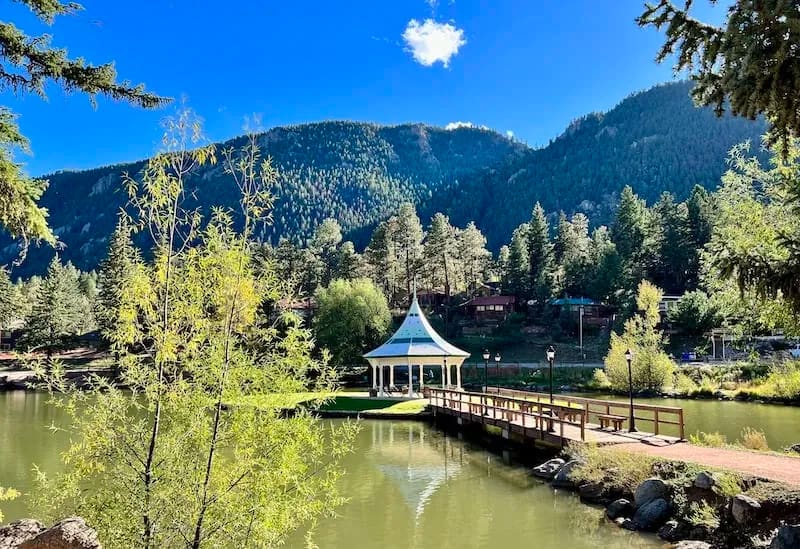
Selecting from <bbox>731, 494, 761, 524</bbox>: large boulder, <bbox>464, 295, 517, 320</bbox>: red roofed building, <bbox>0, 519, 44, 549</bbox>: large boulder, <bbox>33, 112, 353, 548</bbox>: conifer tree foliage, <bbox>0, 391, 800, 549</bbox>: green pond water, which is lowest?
<bbox>0, 391, 800, 549</bbox>: green pond water

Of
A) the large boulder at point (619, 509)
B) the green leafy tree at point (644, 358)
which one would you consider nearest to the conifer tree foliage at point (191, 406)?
the large boulder at point (619, 509)

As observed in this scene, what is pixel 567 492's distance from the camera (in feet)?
43.5

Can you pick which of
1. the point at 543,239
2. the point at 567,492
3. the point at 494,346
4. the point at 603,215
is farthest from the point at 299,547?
the point at 603,215

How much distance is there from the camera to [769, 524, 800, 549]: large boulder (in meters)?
7.61

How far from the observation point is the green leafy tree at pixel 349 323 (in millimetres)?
48906

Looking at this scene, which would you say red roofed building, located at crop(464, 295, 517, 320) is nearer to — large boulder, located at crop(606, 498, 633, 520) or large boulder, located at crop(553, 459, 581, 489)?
large boulder, located at crop(553, 459, 581, 489)

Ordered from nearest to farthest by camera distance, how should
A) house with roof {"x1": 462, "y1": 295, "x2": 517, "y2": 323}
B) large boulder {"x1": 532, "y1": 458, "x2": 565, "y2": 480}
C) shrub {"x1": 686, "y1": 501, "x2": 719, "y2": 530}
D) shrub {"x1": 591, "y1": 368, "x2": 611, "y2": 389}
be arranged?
shrub {"x1": 686, "y1": 501, "x2": 719, "y2": 530} < large boulder {"x1": 532, "y1": 458, "x2": 565, "y2": 480} < shrub {"x1": 591, "y1": 368, "x2": 611, "y2": 389} < house with roof {"x1": 462, "y1": 295, "x2": 517, "y2": 323}

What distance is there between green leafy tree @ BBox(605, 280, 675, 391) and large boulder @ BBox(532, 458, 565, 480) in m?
24.3

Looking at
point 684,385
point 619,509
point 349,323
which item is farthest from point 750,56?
point 349,323

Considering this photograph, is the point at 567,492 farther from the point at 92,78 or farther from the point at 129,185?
the point at 92,78

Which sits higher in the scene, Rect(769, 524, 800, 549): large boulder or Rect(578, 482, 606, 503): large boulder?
Rect(769, 524, 800, 549): large boulder

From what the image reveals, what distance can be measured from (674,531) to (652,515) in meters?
0.62

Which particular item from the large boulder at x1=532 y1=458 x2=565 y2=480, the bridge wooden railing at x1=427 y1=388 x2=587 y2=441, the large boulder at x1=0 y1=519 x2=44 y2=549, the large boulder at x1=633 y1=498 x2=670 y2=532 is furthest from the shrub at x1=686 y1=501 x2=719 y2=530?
the large boulder at x1=0 y1=519 x2=44 y2=549

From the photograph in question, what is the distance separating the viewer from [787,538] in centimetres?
770
